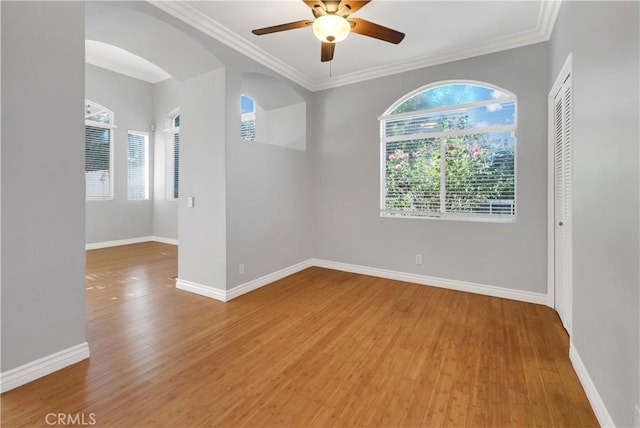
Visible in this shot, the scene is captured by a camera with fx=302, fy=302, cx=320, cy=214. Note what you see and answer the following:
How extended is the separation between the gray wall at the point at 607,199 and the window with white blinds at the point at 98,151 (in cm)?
762

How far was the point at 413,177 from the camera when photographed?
13.6ft

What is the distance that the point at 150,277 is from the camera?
4.26 m

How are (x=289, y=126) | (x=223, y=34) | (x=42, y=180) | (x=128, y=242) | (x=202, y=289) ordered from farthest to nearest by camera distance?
1. (x=128, y=242)
2. (x=289, y=126)
3. (x=202, y=289)
4. (x=223, y=34)
5. (x=42, y=180)

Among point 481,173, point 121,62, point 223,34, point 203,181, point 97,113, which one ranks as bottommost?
point 203,181

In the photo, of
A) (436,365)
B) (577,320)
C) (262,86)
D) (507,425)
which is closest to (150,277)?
(262,86)

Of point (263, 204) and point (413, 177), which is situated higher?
point (413, 177)

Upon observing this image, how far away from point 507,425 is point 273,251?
10.2 ft

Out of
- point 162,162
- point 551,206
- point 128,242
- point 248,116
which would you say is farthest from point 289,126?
point 128,242

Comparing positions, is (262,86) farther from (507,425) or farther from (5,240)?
(507,425)

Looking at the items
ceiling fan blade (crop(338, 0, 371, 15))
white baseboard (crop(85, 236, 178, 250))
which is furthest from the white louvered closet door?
white baseboard (crop(85, 236, 178, 250))

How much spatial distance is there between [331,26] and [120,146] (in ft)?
20.6

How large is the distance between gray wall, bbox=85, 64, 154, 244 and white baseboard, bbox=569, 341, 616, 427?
296 inches

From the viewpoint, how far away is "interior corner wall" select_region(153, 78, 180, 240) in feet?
22.8

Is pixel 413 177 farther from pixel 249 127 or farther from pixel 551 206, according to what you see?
pixel 249 127
